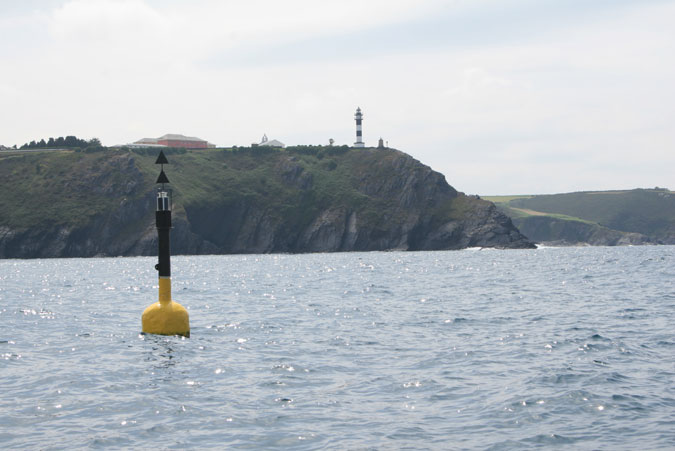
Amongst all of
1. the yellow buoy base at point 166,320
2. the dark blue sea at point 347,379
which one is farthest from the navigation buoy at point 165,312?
the dark blue sea at point 347,379

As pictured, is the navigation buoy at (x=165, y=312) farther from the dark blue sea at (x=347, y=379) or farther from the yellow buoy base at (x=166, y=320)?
the dark blue sea at (x=347, y=379)

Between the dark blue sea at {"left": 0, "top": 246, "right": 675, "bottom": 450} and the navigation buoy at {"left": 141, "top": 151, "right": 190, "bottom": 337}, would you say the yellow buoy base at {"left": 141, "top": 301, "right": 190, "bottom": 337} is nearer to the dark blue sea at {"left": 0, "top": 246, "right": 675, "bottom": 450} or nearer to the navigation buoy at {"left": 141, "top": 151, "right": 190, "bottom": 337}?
the navigation buoy at {"left": 141, "top": 151, "right": 190, "bottom": 337}

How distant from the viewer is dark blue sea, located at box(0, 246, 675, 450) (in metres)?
15.1

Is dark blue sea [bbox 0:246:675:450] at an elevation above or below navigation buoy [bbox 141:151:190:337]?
below

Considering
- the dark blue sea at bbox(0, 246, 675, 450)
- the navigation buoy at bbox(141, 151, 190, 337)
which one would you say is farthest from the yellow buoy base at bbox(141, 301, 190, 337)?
the dark blue sea at bbox(0, 246, 675, 450)

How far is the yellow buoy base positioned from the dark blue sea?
0.67 meters

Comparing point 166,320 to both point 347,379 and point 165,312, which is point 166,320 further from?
point 347,379

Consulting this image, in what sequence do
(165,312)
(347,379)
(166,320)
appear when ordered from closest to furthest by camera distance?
(347,379)
(166,320)
(165,312)

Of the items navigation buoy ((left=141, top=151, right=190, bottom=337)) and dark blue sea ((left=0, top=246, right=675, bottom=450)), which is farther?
navigation buoy ((left=141, top=151, right=190, bottom=337))

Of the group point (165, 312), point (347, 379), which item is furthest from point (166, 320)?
point (347, 379)

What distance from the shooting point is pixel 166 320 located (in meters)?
29.2

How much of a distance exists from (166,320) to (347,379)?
1128 centimetres

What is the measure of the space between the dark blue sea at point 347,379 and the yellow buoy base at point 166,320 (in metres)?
0.67

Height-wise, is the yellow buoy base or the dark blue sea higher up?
the yellow buoy base
